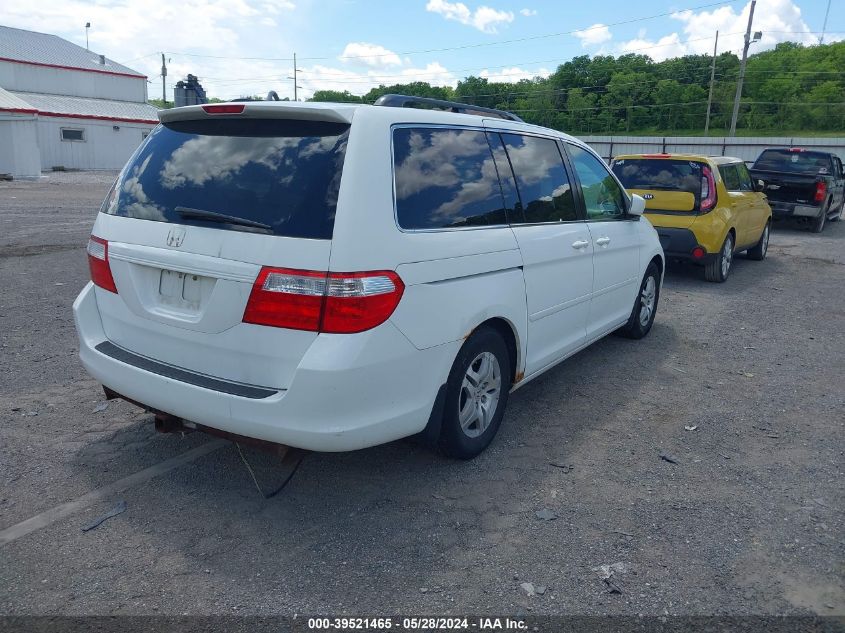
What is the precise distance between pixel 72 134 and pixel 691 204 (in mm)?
37013

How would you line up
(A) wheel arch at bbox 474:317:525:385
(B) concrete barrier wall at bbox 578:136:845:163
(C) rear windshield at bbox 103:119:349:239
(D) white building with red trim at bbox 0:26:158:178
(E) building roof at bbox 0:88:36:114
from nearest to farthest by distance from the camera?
1. (C) rear windshield at bbox 103:119:349:239
2. (A) wheel arch at bbox 474:317:525:385
3. (E) building roof at bbox 0:88:36:114
4. (D) white building with red trim at bbox 0:26:158:178
5. (B) concrete barrier wall at bbox 578:136:845:163

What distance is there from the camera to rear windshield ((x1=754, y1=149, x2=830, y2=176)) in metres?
15.8

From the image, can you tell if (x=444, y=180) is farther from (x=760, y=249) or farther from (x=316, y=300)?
(x=760, y=249)

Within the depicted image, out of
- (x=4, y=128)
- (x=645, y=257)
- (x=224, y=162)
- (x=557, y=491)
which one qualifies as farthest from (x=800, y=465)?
(x=4, y=128)

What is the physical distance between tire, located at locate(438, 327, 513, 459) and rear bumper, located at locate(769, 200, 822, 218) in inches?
538

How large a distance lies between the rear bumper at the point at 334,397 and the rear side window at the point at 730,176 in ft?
26.0

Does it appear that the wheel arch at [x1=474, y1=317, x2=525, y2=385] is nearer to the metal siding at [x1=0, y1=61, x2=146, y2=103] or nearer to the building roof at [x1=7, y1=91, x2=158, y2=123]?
the building roof at [x1=7, y1=91, x2=158, y2=123]

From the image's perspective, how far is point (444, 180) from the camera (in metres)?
3.59

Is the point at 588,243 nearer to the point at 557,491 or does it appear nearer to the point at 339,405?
the point at 557,491

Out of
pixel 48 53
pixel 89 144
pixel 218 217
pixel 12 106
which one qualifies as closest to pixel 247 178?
pixel 218 217

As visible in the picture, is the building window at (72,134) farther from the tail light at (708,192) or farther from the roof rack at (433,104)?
the roof rack at (433,104)

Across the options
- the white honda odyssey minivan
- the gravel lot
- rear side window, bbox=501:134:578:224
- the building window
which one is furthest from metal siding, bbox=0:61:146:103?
rear side window, bbox=501:134:578:224

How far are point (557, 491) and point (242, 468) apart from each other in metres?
1.74

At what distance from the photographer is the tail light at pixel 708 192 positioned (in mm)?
9117
